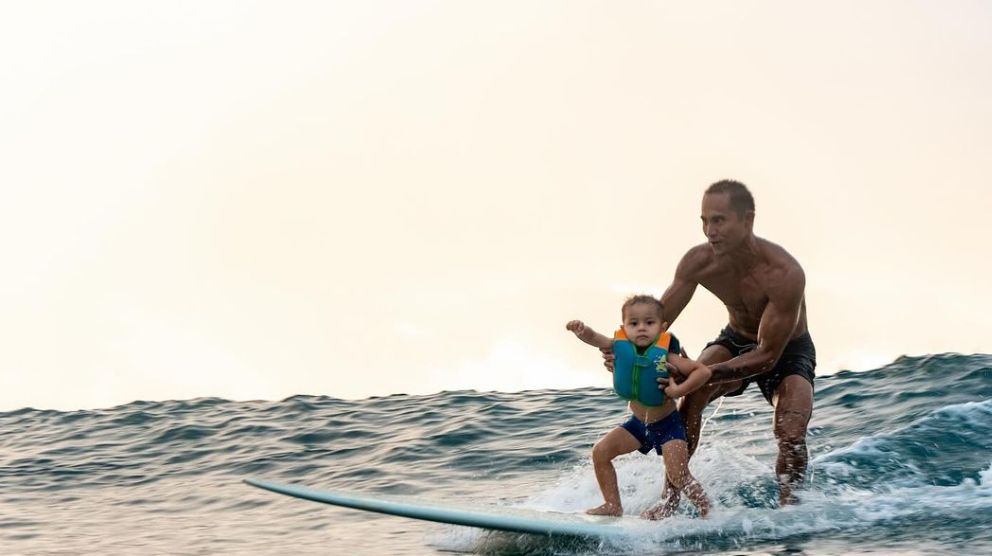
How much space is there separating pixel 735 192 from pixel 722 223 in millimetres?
223

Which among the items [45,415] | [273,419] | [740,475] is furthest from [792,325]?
[45,415]

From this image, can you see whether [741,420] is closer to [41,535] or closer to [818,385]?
[818,385]

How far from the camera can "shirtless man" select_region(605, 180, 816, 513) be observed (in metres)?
7.82

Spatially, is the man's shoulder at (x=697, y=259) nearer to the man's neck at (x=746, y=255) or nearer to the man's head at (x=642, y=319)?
the man's neck at (x=746, y=255)

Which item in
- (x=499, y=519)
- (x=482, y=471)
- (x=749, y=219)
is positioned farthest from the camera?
(x=482, y=471)

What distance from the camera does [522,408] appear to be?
1565 cm

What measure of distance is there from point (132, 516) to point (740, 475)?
5068mm

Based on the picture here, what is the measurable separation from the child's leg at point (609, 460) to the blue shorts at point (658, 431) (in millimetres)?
42

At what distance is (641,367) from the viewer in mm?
7562

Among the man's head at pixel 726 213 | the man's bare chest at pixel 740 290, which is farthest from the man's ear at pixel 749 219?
the man's bare chest at pixel 740 290

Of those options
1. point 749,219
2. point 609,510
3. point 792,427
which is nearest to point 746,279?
point 749,219

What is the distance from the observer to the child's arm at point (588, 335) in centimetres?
743

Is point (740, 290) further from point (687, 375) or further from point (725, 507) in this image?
point (725, 507)

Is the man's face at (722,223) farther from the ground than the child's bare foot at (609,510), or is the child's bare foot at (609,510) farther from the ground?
the man's face at (722,223)
